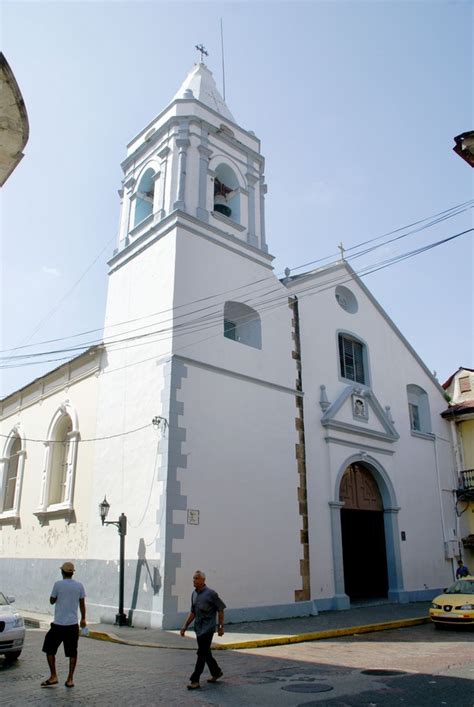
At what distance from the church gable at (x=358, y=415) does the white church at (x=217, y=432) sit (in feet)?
0.25

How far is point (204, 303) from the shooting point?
15.4 m

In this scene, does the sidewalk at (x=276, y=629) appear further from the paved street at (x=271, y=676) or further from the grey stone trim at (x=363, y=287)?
the grey stone trim at (x=363, y=287)

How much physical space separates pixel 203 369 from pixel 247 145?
29.2 feet

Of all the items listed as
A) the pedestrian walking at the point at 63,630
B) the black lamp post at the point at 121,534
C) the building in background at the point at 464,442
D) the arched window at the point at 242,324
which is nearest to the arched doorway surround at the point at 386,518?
the building in background at the point at 464,442

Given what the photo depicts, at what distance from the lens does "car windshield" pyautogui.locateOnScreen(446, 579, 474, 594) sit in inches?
556

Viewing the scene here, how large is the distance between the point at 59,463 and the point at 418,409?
45.3ft

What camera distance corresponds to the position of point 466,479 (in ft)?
76.2

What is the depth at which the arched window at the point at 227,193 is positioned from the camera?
60.6ft

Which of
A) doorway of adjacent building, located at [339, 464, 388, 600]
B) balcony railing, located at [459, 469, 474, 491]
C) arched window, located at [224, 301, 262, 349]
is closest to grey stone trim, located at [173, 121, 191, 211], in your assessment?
arched window, located at [224, 301, 262, 349]

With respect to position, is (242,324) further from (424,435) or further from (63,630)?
(63,630)

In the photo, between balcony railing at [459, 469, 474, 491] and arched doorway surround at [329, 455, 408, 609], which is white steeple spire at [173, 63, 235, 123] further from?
balcony railing at [459, 469, 474, 491]

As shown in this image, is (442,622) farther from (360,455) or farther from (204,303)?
(204,303)

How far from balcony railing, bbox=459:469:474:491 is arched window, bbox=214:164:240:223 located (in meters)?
13.7

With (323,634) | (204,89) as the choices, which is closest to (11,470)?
(323,634)
